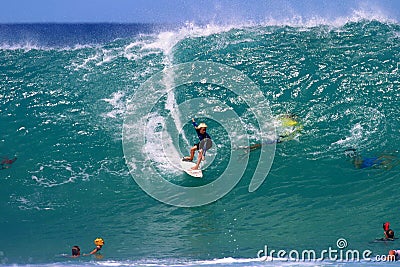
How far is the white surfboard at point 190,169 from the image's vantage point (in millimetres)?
13109

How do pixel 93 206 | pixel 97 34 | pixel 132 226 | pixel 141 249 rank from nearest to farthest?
pixel 141 249
pixel 132 226
pixel 93 206
pixel 97 34

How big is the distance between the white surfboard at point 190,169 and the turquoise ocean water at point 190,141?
0.17 m

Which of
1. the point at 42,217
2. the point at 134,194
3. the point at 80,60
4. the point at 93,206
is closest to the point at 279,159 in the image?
the point at 134,194

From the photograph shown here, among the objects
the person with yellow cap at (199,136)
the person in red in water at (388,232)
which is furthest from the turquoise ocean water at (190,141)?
the person with yellow cap at (199,136)

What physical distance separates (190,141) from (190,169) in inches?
51.4

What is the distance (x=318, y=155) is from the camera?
45.0 ft

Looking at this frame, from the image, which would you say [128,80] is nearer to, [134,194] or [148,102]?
[148,102]

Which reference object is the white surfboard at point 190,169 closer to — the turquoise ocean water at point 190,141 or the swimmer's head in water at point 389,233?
the turquoise ocean water at point 190,141

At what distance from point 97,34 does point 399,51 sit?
910 centimetres

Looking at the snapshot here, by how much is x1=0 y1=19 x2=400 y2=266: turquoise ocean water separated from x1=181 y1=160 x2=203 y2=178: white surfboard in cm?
17

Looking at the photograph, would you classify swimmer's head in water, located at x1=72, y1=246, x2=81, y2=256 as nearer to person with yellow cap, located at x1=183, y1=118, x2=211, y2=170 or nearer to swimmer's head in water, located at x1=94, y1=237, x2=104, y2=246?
swimmer's head in water, located at x1=94, y1=237, x2=104, y2=246

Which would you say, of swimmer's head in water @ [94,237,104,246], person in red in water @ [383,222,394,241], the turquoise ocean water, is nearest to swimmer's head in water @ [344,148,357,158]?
the turquoise ocean water

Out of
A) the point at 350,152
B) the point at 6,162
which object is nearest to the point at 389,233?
the point at 350,152

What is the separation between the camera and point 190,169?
43.3ft
